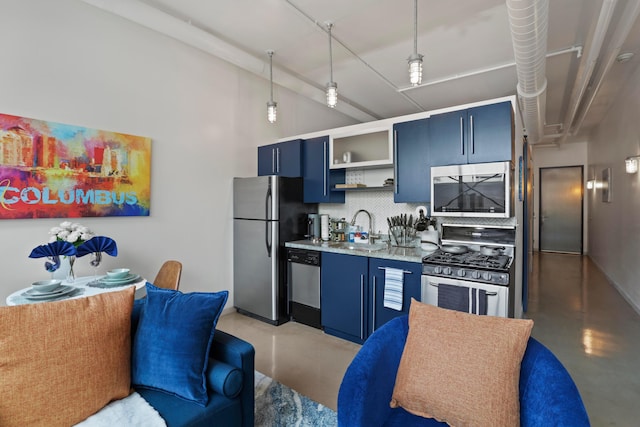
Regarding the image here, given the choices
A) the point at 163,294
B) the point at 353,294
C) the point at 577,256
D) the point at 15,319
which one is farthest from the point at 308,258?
the point at 577,256

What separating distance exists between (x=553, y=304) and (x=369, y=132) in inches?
137

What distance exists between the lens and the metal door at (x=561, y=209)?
28.2ft

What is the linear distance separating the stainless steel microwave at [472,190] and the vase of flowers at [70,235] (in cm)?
298

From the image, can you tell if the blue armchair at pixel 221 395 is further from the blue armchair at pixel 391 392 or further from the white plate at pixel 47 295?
the white plate at pixel 47 295

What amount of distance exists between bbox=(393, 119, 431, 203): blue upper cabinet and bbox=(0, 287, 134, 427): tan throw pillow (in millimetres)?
2635

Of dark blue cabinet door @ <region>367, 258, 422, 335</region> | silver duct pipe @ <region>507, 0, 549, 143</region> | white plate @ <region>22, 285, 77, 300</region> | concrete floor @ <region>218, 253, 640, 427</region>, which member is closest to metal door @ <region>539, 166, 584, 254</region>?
concrete floor @ <region>218, 253, 640, 427</region>

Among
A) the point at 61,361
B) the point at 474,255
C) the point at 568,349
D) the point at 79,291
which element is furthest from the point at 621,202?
the point at 79,291

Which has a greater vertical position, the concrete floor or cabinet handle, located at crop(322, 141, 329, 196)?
cabinet handle, located at crop(322, 141, 329, 196)

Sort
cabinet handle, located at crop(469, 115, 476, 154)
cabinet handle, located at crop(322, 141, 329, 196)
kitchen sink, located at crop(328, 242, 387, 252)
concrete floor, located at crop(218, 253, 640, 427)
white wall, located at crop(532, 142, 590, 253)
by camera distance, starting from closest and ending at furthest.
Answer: concrete floor, located at crop(218, 253, 640, 427)
cabinet handle, located at crop(469, 115, 476, 154)
kitchen sink, located at crop(328, 242, 387, 252)
cabinet handle, located at crop(322, 141, 329, 196)
white wall, located at crop(532, 142, 590, 253)

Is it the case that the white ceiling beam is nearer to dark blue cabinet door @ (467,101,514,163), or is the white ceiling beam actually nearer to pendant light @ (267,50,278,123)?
pendant light @ (267,50,278,123)

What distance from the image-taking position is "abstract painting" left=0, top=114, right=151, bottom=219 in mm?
2473

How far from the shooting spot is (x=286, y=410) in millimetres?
2150

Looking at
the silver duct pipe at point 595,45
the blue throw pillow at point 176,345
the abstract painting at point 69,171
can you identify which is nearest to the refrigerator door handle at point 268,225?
the abstract painting at point 69,171

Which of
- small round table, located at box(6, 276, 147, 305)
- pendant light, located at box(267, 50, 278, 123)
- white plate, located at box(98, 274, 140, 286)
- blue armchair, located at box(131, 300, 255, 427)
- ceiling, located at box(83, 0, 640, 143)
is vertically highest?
ceiling, located at box(83, 0, 640, 143)
